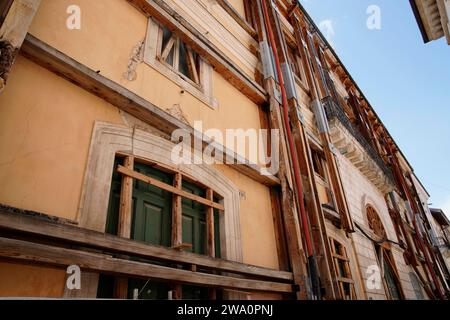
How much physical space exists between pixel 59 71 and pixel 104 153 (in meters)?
0.88

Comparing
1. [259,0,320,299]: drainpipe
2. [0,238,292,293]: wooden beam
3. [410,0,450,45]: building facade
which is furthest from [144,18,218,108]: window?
[410,0,450,45]: building facade

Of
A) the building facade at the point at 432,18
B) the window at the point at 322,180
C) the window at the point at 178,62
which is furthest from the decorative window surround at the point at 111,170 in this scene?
the building facade at the point at 432,18

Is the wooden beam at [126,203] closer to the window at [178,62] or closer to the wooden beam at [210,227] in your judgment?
the wooden beam at [210,227]

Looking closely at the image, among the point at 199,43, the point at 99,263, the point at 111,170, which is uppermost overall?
the point at 199,43

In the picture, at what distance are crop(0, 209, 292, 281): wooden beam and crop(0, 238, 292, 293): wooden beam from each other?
79mm

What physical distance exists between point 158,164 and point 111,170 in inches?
24.5

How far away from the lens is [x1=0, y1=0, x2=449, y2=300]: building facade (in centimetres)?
206

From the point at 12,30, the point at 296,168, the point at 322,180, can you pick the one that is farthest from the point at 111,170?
the point at 322,180

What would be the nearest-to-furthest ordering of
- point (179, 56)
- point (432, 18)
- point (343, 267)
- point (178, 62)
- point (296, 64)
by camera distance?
1. point (178, 62)
2. point (179, 56)
3. point (432, 18)
4. point (343, 267)
5. point (296, 64)

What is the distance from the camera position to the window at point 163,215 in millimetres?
2641

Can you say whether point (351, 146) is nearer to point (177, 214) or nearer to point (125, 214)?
point (177, 214)

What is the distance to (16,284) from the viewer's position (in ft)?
5.92

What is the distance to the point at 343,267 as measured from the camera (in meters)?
6.11
